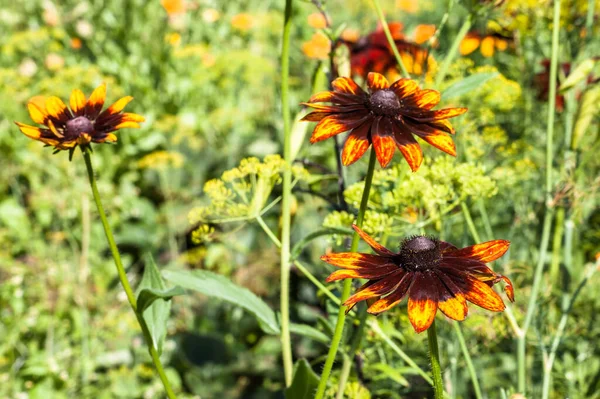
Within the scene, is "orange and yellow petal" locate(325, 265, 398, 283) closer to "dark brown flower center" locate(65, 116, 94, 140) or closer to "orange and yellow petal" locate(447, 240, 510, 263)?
"orange and yellow petal" locate(447, 240, 510, 263)

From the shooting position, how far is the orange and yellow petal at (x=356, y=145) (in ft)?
2.82

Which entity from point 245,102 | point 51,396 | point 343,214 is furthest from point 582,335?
point 245,102

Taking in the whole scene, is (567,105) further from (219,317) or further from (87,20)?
(87,20)

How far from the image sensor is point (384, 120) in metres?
0.93

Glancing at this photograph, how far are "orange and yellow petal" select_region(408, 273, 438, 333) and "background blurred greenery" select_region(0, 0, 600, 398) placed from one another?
38cm

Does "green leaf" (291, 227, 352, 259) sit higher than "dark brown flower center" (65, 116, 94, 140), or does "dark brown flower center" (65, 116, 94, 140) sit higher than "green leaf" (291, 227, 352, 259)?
"dark brown flower center" (65, 116, 94, 140)

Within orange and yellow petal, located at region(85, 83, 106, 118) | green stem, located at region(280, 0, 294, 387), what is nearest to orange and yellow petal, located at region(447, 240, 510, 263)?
green stem, located at region(280, 0, 294, 387)

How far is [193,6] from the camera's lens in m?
4.78

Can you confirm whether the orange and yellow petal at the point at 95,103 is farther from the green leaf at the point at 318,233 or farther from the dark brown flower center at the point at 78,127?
the green leaf at the point at 318,233

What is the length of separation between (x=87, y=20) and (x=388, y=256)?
4.33 m

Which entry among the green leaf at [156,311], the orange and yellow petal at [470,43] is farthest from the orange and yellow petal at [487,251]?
the orange and yellow petal at [470,43]

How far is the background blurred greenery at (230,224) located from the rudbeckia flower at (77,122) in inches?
10.8

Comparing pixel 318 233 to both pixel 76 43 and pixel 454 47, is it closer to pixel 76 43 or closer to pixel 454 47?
pixel 454 47

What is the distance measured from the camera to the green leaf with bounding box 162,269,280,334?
1170 millimetres
